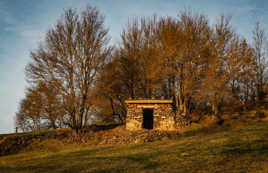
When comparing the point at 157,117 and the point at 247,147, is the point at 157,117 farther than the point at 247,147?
Yes

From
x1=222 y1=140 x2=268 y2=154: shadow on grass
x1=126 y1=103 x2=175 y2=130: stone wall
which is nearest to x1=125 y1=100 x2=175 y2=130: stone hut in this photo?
x1=126 y1=103 x2=175 y2=130: stone wall

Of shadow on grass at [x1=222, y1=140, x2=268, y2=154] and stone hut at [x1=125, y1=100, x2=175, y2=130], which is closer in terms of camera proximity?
shadow on grass at [x1=222, y1=140, x2=268, y2=154]

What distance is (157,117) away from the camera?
57.3ft

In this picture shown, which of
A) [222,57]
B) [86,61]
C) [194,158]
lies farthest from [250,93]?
[194,158]

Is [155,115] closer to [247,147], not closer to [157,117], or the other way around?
[157,117]

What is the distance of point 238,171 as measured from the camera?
17.8ft

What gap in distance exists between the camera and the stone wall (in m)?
17.2

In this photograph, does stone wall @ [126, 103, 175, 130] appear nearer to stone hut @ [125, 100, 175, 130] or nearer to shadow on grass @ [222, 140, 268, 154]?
stone hut @ [125, 100, 175, 130]

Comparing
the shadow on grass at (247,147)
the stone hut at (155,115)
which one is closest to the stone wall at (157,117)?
the stone hut at (155,115)

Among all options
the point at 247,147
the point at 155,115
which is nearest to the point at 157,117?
the point at 155,115

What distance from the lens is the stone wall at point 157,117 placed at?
56.6 feet

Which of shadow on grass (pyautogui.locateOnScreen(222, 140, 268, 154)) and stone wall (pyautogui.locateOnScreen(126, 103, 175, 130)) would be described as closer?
shadow on grass (pyautogui.locateOnScreen(222, 140, 268, 154))

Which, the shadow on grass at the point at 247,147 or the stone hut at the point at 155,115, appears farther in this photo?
the stone hut at the point at 155,115

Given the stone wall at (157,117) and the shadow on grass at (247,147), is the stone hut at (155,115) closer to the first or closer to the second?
the stone wall at (157,117)
